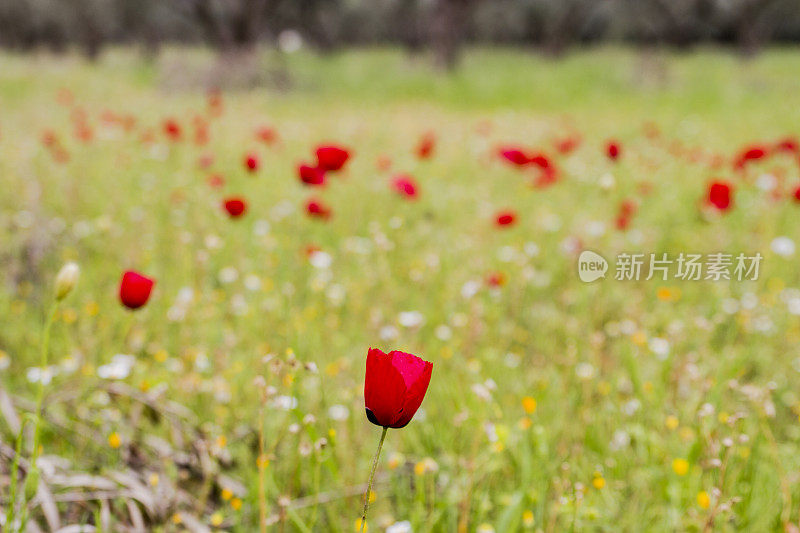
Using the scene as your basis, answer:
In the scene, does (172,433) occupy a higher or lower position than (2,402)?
lower

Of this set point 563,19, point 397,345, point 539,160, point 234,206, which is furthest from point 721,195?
point 563,19

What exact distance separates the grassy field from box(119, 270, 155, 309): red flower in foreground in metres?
0.32

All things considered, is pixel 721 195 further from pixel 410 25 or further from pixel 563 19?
pixel 410 25

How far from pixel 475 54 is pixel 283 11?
11.1 meters

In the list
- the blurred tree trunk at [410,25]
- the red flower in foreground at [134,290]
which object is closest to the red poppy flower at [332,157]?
the red flower in foreground at [134,290]

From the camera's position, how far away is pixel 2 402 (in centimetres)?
154

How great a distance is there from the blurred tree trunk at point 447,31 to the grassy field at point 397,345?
13.5 m

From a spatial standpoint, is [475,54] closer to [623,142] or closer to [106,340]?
[623,142]

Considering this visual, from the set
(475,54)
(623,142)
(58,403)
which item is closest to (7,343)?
(58,403)

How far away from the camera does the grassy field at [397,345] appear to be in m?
1.64

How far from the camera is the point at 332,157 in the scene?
2.15 meters

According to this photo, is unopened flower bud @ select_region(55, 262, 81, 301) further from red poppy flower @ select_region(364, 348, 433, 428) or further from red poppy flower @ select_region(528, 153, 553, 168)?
red poppy flower @ select_region(528, 153, 553, 168)

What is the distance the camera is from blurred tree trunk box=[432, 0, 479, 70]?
19.3 m

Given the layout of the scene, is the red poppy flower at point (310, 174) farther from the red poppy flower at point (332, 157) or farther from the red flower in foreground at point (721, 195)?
the red flower in foreground at point (721, 195)
